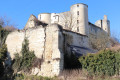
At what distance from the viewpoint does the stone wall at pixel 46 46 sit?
16641 millimetres

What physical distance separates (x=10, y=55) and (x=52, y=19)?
79.0ft

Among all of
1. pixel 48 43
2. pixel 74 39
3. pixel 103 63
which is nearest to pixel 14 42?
pixel 48 43

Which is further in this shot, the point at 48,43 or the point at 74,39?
the point at 74,39

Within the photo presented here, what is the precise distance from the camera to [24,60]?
61.8ft

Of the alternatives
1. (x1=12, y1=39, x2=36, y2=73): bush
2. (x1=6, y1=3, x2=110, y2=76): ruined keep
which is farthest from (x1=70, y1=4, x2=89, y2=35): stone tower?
(x1=12, y1=39, x2=36, y2=73): bush

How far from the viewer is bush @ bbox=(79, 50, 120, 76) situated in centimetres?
1466

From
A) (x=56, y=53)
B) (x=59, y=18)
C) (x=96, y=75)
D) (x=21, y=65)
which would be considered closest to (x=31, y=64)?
(x=21, y=65)

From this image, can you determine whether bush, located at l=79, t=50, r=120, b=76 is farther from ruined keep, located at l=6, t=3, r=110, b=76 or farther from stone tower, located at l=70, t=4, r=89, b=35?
stone tower, located at l=70, t=4, r=89, b=35

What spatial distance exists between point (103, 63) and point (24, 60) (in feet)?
24.5

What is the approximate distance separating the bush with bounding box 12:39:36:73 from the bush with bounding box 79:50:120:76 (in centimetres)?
519

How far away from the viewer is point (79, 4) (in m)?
38.7

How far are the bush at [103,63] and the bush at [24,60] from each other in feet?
17.0

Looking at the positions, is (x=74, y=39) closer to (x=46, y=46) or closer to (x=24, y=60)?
(x=46, y=46)

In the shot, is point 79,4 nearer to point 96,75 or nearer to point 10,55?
point 10,55
